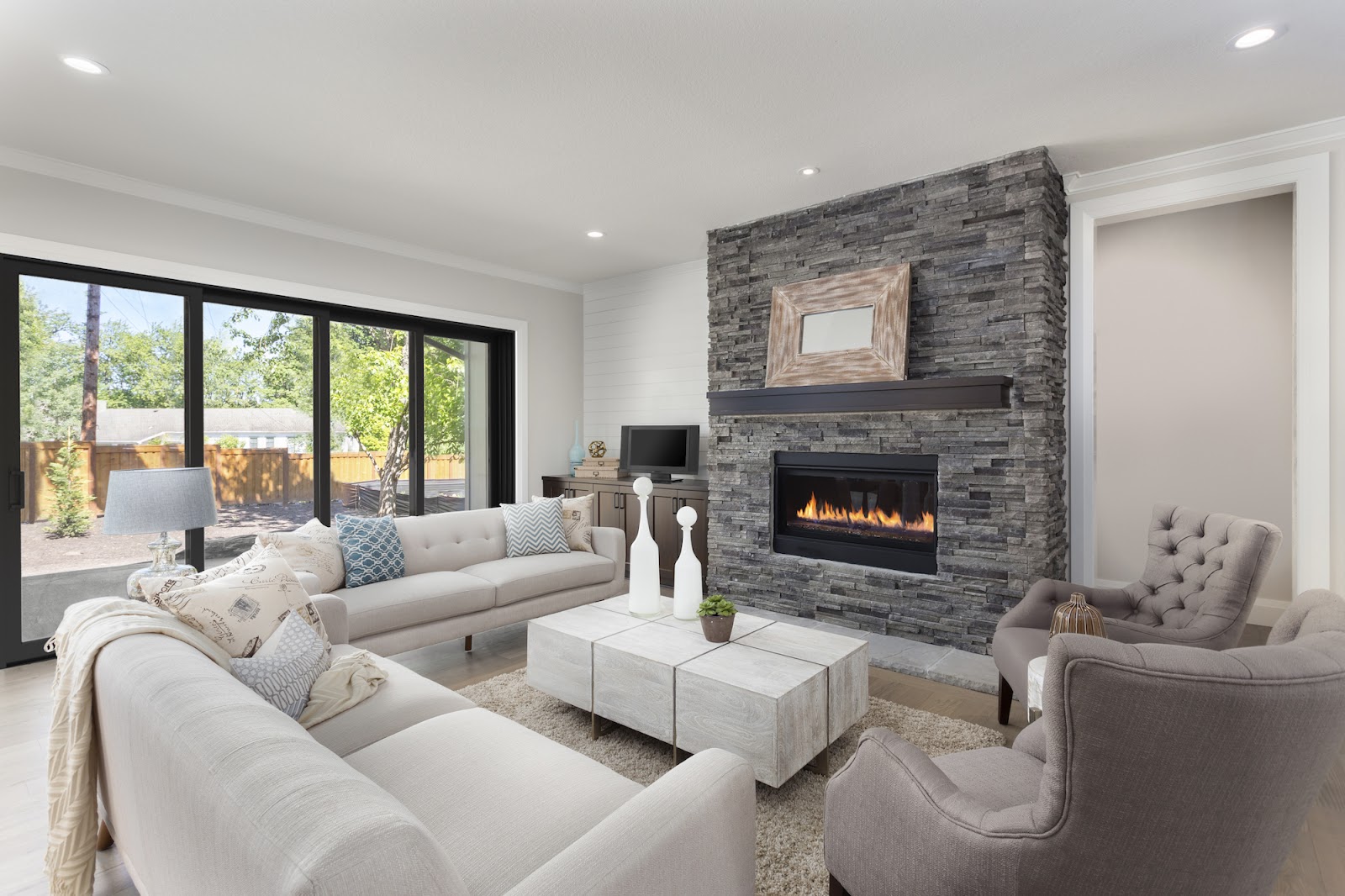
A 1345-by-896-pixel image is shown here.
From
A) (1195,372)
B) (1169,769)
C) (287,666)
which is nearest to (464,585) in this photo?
(287,666)

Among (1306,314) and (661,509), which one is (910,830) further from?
(661,509)

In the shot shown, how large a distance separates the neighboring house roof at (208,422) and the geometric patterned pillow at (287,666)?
2.86m

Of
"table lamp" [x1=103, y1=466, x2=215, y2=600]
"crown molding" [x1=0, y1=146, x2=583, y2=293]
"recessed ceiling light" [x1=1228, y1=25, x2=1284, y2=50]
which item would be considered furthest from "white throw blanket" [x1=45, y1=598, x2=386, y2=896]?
"recessed ceiling light" [x1=1228, y1=25, x2=1284, y2=50]

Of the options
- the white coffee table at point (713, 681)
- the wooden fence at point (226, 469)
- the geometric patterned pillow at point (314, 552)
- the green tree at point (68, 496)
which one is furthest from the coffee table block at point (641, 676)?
the green tree at point (68, 496)

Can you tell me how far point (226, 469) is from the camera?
4.30 m

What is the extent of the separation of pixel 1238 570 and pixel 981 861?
1.88m

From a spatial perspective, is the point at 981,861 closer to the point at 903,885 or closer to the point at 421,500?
the point at 903,885

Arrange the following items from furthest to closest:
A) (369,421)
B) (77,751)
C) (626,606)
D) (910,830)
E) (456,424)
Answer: (456,424), (369,421), (626,606), (77,751), (910,830)

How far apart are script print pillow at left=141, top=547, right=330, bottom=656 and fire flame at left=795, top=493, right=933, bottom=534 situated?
317cm

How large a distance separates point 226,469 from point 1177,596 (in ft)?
16.9

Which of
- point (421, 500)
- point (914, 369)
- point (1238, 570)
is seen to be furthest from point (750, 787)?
point (421, 500)

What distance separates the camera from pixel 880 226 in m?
4.01

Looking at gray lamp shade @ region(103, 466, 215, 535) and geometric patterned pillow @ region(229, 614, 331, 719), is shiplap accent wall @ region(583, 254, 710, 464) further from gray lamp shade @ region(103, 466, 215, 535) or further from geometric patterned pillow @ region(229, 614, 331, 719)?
geometric patterned pillow @ region(229, 614, 331, 719)

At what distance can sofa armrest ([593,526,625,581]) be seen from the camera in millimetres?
4441
